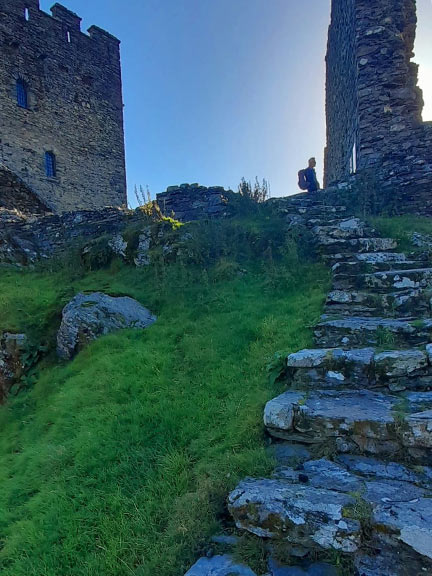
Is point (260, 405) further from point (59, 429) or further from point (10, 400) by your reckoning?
point (10, 400)

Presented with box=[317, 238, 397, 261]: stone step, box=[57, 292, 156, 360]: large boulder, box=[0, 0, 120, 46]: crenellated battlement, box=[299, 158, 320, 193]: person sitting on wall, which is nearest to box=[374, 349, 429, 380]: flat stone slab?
box=[317, 238, 397, 261]: stone step

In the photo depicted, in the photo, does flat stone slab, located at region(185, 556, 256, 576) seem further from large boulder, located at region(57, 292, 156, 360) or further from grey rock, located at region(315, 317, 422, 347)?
large boulder, located at region(57, 292, 156, 360)

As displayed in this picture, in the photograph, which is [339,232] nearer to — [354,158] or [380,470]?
[354,158]

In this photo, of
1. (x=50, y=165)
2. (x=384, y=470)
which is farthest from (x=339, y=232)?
(x=50, y=165)

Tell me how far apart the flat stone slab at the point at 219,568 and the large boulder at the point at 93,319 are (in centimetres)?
438

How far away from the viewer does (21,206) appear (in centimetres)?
1389

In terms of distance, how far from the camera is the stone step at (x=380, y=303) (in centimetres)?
495

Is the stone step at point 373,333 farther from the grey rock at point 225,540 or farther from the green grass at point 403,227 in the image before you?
the green grass at point 403,227

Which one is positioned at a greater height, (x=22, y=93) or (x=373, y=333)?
(x=22, y=93)

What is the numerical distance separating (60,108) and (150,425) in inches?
787

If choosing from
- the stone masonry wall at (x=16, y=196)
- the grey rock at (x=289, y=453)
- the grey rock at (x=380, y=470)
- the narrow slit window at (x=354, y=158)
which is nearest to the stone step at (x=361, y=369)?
the grey rock at (x=289, y=453)

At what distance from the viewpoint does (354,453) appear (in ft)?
9.88

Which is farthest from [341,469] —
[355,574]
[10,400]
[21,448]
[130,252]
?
[130,252]

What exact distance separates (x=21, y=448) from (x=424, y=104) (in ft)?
39.3
